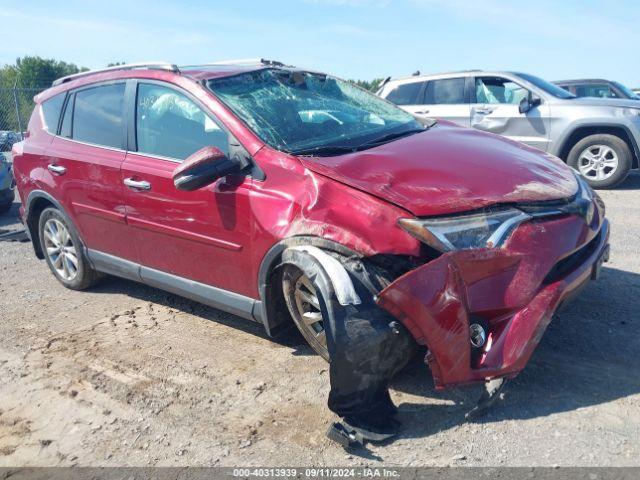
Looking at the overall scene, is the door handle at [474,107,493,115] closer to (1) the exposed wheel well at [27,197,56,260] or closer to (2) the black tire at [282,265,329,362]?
(1) the exposed wheel well at [27,197,56,260]

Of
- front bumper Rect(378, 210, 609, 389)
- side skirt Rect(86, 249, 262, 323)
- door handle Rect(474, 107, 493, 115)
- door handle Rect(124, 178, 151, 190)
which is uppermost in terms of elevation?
A: door handle Rect(124, 178, 151, 190)

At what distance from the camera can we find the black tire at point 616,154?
26.9 ft

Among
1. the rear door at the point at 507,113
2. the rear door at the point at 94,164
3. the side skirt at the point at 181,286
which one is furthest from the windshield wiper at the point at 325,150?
the rear door at the point at 507,113

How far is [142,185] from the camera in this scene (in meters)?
3.92

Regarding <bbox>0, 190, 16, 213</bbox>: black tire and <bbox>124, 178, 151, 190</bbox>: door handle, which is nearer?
<bbox>124, 178, 151, 190</bbox>: door handle

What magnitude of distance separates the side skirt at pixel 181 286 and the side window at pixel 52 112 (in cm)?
114

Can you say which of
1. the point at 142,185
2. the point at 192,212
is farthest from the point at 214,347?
the point at 142,185

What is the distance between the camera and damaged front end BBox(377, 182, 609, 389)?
2641mm

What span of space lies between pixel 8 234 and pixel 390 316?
6.35 meters

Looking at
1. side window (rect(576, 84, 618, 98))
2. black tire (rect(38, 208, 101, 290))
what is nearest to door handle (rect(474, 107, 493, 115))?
side window (rect(576, 84, 618, 98))

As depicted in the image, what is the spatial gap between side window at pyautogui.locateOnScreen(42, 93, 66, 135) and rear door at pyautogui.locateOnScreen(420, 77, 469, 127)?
5829 millimetres

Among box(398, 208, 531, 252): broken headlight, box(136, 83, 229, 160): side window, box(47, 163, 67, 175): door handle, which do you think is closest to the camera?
box(398, 208, 531, 252): broken headlight

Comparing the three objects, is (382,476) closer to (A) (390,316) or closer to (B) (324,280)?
(A) (390,316)

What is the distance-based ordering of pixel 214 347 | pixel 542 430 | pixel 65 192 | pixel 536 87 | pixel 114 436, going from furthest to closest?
pixel 536 87, pixel 65 192, pixel 214 347, pixel 114 436, pixel 542 430
